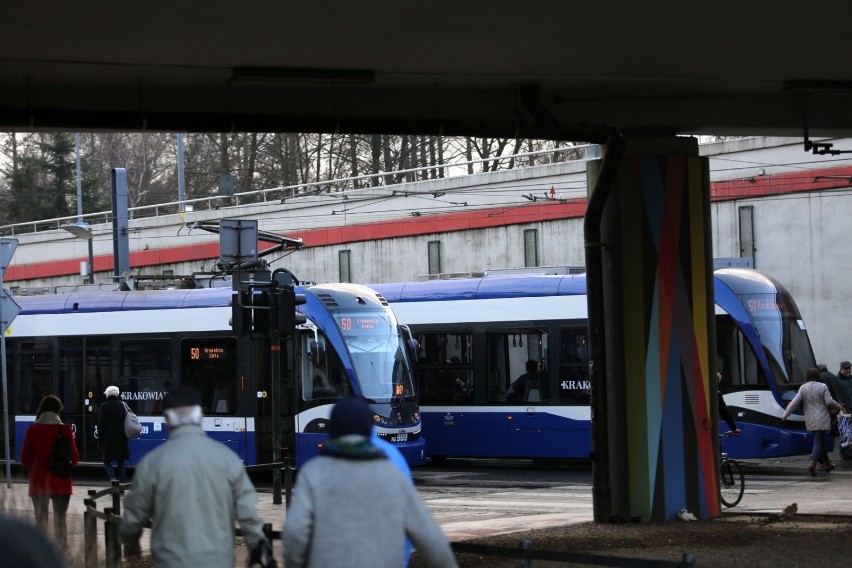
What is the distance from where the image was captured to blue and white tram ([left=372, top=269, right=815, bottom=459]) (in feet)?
72.5

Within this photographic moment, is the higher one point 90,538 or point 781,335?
point 781,335

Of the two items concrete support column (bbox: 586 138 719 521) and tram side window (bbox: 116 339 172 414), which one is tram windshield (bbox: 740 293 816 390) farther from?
tram side window (bbox: 116 339 172 414)

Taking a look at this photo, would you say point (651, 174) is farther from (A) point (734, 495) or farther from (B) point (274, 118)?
(A) point (734, 495)

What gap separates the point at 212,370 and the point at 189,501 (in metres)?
16.5

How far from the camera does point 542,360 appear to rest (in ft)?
77.6

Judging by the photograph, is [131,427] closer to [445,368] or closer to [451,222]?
[445,368]

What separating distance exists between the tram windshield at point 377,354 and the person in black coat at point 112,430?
3658 millimetres

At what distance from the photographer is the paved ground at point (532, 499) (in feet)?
47.6

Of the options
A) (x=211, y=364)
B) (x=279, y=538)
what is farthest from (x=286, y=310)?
(x=279, y=538)

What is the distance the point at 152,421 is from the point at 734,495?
9.97 meters

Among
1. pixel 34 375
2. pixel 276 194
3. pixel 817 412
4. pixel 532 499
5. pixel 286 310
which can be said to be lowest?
pixel 532 499

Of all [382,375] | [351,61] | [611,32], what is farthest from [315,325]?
[611,32]

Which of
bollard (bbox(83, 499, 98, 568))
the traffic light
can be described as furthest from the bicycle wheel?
bollard (bbox(83, 499, 98, 568))

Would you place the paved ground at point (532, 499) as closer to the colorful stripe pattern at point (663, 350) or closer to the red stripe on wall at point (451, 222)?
the colorful stripe pattern at point (663, 350)
